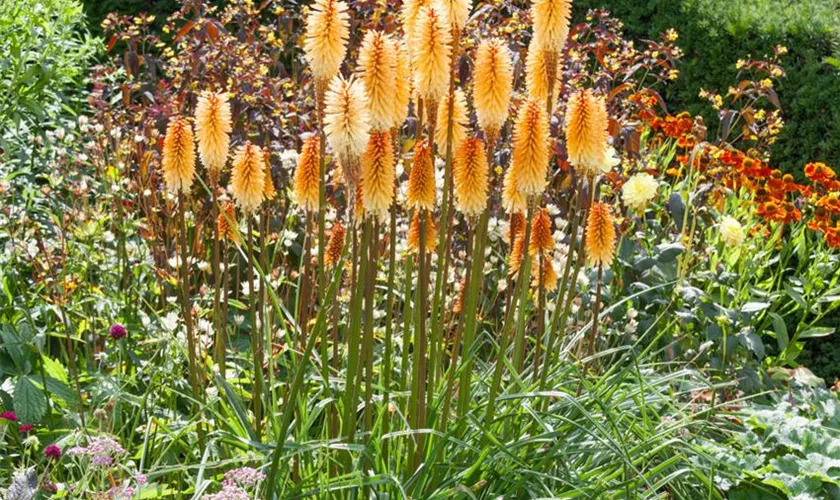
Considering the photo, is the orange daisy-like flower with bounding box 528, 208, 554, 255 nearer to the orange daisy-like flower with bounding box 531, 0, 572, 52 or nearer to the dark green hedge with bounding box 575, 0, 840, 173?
the orange daisy-like flower with bounding box 531, 0, 572, 52

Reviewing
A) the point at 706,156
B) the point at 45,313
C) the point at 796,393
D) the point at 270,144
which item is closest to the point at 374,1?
the point at 270,144

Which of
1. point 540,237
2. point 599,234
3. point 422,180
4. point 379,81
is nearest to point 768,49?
point 599,234

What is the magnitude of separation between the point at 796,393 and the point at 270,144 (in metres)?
2.54

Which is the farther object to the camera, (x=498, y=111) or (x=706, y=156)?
(x=706, y=156)

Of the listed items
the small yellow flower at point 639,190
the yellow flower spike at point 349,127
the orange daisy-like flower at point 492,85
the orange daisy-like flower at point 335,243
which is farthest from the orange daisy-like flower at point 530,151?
the small yellow flower at point 639,190

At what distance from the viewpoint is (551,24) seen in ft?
10.1

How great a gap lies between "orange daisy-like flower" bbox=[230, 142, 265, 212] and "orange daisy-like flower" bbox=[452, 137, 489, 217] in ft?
1.81

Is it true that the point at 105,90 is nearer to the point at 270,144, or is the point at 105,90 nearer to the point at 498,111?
the point at 270,144

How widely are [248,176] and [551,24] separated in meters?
0.92

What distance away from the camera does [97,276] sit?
5.29 m

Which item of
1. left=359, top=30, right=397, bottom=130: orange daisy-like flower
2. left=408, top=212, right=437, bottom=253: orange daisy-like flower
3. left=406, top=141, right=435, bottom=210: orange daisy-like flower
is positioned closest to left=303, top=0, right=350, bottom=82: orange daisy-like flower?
left=359, top=30, right=397, bottom=130: orange daisy-like flower

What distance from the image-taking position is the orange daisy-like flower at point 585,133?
317 centimetres

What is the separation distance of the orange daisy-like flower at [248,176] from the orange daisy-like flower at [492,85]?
643 mm

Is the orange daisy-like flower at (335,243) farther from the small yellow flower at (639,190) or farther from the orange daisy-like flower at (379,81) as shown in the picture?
the small yellow flower at (639,190)
